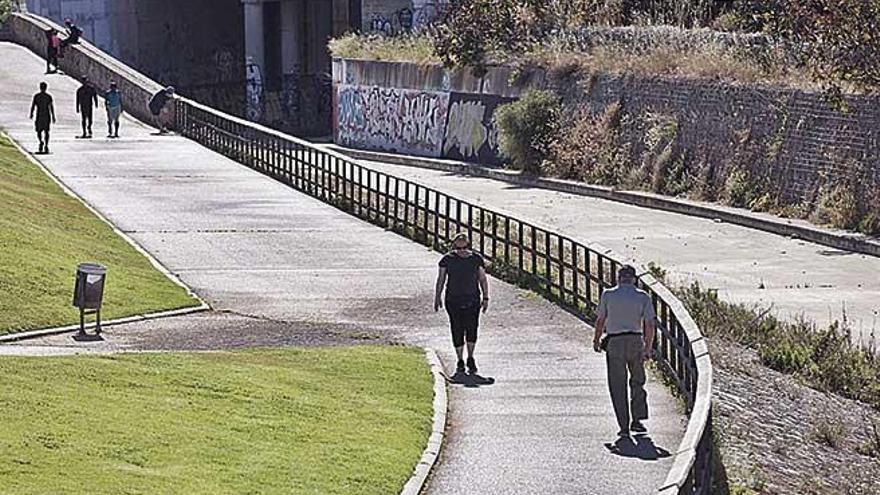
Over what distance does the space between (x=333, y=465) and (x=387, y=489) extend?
0.60m

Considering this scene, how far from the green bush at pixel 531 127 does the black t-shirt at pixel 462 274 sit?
34.9 meters

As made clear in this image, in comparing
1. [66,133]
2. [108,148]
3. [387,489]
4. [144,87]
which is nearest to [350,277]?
[387,489]

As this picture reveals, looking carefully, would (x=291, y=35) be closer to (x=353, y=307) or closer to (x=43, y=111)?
(x=43, y=111)

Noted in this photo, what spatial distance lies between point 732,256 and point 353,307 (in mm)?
12529

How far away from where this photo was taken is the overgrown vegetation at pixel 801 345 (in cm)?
2389

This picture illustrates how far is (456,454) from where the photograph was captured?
17.2m

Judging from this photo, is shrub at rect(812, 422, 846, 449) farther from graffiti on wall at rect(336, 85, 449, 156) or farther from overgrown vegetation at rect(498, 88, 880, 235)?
graffiti on wall at rect(336, 85, 449, 156)

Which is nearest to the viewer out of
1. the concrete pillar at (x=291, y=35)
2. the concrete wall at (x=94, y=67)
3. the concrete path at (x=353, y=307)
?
the concrete path at (x=353, y=307)

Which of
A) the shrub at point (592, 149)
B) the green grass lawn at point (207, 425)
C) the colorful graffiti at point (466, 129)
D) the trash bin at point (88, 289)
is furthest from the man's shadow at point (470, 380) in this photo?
the colorful graffiti at point (466, 129)

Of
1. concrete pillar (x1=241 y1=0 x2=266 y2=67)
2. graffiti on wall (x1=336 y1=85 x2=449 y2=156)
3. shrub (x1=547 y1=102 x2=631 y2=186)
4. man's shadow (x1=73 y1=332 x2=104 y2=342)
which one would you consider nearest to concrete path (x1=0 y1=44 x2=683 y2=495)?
man's shadow (x1=73 y1=332 x2=104 y2=342)

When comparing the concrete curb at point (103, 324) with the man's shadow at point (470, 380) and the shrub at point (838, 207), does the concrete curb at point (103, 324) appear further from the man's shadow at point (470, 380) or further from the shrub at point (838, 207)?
the shrub at point (838, 207)

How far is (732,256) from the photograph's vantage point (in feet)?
125

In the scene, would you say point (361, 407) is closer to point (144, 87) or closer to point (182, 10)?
point (144, 87)

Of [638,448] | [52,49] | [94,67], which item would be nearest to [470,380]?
[638,448]
